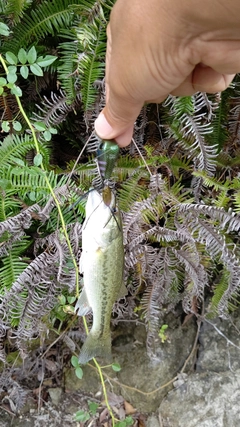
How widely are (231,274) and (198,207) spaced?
489 mm

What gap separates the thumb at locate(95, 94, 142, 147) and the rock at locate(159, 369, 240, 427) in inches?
95.0

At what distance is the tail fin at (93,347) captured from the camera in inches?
91.1

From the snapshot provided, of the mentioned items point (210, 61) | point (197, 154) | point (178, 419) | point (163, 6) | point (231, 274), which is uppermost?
point (163, 6)

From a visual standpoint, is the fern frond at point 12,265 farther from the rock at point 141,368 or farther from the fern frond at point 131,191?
the rock at point 141,368

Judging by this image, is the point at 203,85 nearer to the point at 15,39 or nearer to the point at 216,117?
the point at 216,117

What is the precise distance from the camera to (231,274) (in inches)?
111

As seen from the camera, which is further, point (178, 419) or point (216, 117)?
point (178, 419)

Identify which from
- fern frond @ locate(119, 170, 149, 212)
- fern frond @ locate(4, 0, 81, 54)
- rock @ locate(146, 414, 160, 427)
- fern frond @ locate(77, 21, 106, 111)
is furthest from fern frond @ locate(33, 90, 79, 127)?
rock @ locate(146, 414, 160, 427)

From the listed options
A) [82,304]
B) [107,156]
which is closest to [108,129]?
[107,156]

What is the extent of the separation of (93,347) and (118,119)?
1257mm

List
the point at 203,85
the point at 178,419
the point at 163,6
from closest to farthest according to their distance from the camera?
the point at 163,6
the point at 203,85
the point at 178,419

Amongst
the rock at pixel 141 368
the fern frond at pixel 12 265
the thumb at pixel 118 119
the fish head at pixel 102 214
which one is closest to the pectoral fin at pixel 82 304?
the fish head at pixel 102 214

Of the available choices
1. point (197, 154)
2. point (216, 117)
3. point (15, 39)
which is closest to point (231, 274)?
point (197, 154)

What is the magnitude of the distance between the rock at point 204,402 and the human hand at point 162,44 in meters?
2.59
